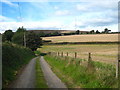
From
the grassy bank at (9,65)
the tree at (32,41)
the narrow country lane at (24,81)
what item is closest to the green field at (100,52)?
the narrow country lane at (24,81)

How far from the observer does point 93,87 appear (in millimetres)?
10688

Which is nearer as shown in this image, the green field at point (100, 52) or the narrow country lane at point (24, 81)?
the narrow country lane at point (24, 81)

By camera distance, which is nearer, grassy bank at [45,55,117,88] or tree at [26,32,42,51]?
grassy bank at [45,55,117,88]

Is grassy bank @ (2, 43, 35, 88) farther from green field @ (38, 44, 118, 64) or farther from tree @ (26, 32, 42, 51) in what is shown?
tree @ (26, 32, 42, 51)

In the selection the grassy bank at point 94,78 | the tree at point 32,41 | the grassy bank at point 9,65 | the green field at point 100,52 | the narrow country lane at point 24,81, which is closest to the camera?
the grassy bank at point 94,78

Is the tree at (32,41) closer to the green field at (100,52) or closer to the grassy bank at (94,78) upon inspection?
the green field at (100,52)

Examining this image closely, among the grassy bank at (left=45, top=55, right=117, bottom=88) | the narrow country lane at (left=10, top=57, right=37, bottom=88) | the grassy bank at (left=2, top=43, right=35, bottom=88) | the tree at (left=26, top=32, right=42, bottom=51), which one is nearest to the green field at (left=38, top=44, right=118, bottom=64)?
the grassy bank at (left=45, top=55, right=117, bottom=88)

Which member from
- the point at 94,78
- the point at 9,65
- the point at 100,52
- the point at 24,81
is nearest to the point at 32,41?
the point at 100,52

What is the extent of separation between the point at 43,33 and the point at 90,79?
103207 millimetres

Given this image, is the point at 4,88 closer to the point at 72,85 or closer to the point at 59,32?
the point at 72,85

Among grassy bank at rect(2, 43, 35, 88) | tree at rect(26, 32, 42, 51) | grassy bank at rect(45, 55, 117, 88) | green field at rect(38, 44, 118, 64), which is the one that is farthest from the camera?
tree at rect(26, 32, 42, 51)

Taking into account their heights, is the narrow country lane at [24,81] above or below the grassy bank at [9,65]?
below

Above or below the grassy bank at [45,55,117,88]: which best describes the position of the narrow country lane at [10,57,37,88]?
below

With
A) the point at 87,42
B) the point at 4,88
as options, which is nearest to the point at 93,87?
the point at 4,88
